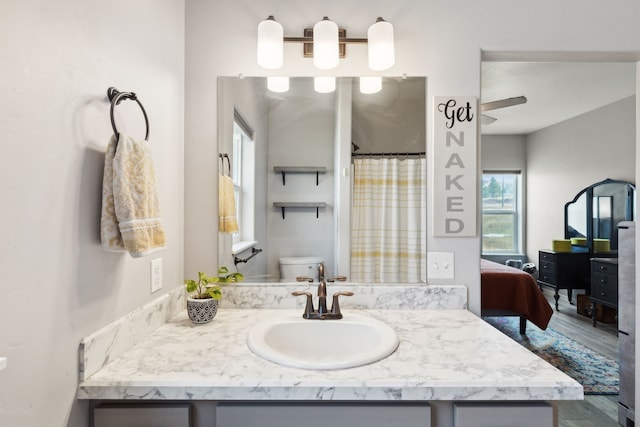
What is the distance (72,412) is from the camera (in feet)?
2.85

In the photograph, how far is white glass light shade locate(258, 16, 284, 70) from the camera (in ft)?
4.79

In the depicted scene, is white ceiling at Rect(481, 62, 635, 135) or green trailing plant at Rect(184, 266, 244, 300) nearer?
green trailing plant at Rect(184, 266, 244, 300)

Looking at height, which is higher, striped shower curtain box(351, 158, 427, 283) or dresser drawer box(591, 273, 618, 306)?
striped shower curtain box(351, 158, 427, 283)

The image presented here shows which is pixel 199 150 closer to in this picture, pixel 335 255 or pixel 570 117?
pixel 335 255

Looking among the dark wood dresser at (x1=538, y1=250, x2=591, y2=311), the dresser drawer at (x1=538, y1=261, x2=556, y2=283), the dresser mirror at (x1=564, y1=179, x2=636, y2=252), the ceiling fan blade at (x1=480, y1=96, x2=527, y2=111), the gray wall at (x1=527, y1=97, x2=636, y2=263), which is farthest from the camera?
the dresser drawer at (x1=538, y1=261, x2=556, y2=283)

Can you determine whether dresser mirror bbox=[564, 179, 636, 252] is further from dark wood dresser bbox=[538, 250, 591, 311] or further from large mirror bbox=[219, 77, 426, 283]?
large mirror bbox=[219, 77, 426, 283]

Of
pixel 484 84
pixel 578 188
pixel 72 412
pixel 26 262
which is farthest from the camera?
pixel 578 188

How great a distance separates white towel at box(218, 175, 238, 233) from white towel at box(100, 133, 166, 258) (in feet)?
1.84

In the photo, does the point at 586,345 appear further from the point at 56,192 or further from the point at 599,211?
the point at 56,192

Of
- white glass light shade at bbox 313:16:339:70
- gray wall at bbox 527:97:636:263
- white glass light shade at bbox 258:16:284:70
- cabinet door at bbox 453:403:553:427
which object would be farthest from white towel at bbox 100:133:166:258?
gray wall at bbox 527:97:636:263

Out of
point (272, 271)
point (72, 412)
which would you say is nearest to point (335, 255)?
point (272, 271)

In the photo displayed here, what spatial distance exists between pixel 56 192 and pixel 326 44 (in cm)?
113

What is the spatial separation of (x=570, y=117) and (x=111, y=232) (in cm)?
590

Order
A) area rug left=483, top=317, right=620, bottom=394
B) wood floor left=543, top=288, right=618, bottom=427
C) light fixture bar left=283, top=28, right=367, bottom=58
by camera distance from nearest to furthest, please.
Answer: light fixture bar left=283, top=28, right=367, bottom=58
wood floor left=543, top=288, right=618, bottom=427
area rug left=483, top=317, right=620, bottom=394
